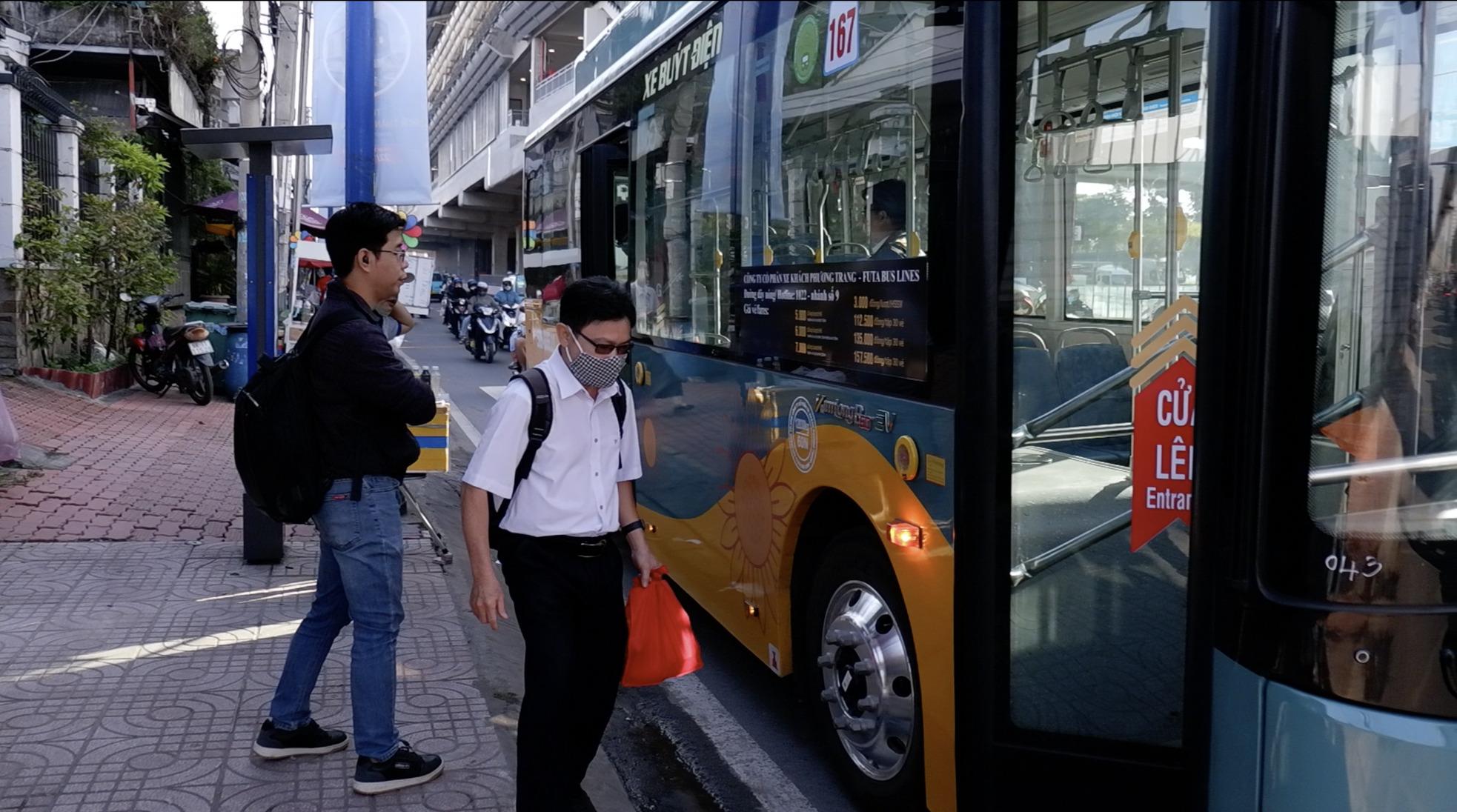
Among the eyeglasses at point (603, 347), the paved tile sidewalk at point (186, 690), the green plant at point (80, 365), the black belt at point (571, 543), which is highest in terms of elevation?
the eyeglasses at point (603, 347)

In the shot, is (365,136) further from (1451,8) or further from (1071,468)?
(1451,8)

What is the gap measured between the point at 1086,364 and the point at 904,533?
759mm

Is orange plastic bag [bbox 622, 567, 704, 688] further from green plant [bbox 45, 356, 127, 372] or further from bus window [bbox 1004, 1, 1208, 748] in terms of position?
green plant [bbox 45, 356, 127, 372]

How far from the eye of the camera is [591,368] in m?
3.33

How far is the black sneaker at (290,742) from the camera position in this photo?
164 inches

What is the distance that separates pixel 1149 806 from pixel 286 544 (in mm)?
5868

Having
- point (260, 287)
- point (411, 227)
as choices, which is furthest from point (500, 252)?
point (260, 287)

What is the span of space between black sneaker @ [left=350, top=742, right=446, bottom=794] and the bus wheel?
135 centimetres

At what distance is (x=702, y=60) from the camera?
5.54 meters

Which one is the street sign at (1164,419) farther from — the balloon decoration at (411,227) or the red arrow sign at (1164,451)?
the balloon decoration at (411,227)

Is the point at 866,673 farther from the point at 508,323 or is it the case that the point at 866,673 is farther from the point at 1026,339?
the point at 508,323

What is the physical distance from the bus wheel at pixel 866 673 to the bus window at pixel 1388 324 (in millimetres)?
1420

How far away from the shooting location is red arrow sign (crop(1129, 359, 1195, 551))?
284cm

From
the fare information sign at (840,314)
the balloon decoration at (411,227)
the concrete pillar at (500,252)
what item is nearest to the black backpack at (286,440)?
the balloon decoration at (411,227)
